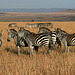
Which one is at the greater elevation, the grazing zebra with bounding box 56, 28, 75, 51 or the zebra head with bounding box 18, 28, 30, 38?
the zebra head with bounding box 18, 28, 30, 38

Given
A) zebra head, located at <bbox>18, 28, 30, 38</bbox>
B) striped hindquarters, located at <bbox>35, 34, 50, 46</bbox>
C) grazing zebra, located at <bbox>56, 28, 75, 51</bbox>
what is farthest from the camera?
grazing zebra, located at <bbox>56, 28, 75, 51</bbox>

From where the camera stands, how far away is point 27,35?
8320 millimetres

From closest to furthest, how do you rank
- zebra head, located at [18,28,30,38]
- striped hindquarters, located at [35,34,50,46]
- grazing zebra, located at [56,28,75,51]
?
striped hindquarters, located at [35,34,50,46]
zebra head, located at [18,28,30,38]
grazing zebra, located at [56,28,75,51]

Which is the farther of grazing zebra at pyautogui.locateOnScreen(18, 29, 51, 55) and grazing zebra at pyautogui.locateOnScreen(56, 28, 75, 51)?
grazing zebra at pyautogui.locateOnScreen(56, 28, 75, 51)

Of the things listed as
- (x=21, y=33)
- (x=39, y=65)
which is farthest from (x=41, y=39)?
(x=39, y=65)

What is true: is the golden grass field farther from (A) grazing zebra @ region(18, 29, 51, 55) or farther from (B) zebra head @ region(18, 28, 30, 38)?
(B) zebra head @ region(18, 28, 30, 38)

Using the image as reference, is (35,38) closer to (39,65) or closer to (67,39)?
(67,39)

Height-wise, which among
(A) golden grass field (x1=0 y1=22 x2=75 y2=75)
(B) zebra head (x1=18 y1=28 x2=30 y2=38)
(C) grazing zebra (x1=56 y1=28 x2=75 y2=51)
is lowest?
(A) golden grass field (x1=0 y1=22 x2=75 y2=75)

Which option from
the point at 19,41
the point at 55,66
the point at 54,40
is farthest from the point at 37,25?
the point at 55,66

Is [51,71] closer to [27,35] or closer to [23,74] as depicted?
[23,74]

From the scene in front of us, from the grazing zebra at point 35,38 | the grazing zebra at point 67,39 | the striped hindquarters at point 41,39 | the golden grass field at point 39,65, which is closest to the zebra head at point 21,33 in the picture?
the grazing zebra at point 35,38

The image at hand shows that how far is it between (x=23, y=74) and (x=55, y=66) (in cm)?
141

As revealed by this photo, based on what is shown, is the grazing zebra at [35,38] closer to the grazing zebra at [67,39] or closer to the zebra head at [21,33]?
the zebra head at [21,33]

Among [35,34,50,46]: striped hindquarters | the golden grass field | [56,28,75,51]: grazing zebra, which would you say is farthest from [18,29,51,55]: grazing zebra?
[56,28,75,51]: grazing zebra
